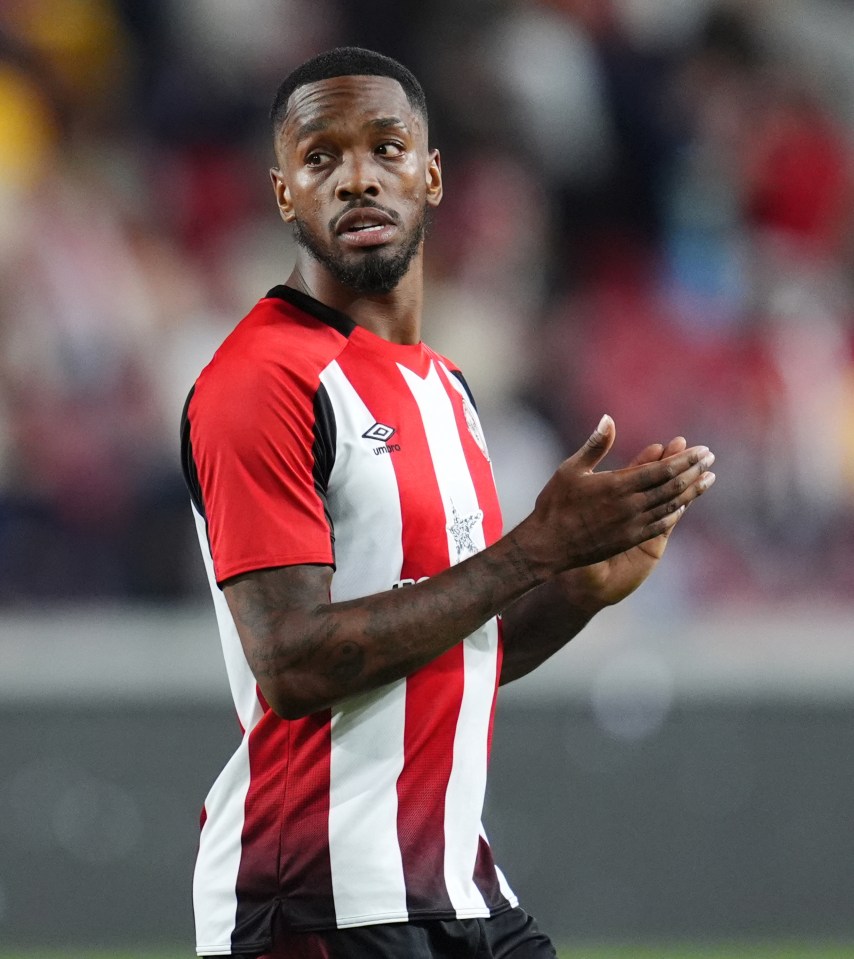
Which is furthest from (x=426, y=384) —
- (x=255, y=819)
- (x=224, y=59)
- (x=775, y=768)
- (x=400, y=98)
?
(x=224, y=59)

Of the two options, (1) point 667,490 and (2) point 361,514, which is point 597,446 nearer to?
(1) point 667,490

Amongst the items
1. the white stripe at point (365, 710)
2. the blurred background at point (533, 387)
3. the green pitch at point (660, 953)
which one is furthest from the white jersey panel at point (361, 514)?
the green pitch at point (660, 953)

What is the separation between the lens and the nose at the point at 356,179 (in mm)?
3084

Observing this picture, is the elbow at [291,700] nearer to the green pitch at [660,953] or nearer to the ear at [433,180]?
the ear at [433,180]

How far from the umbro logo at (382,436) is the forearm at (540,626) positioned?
2.12 feet

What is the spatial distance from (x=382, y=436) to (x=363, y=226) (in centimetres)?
43

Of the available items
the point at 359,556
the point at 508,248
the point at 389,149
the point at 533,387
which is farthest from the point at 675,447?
the point at 508,248

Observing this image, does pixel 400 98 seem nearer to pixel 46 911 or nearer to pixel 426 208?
pixel 426 208

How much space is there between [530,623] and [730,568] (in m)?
4.00

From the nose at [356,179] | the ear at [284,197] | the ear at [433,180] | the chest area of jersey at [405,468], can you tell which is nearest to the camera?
the chest area of jersey at [405,468]

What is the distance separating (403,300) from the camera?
10.7 ft

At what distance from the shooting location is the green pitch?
6422mm

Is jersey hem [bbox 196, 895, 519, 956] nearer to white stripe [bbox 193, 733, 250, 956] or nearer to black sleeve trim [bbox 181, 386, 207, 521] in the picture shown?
white stripe [bbox 193, 733, 250, 956]

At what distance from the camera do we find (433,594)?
2.76m
